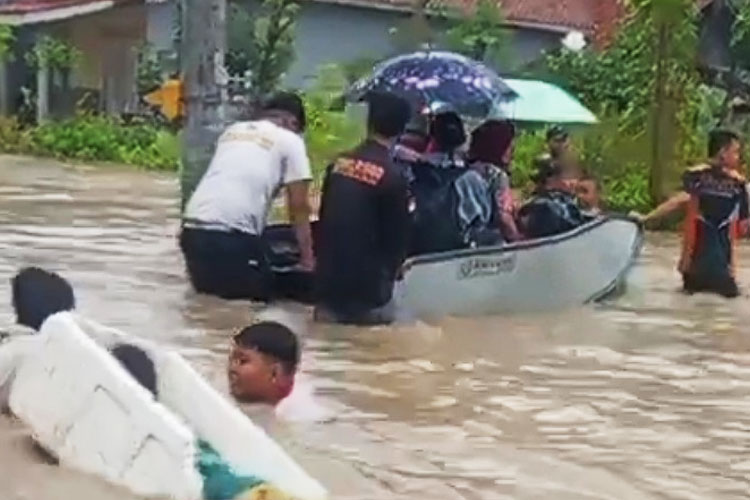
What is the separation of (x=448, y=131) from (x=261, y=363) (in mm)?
5562

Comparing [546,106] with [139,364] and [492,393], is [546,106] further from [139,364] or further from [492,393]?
[139,364]

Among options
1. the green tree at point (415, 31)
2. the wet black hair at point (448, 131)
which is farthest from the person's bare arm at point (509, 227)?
the green tree at point (415, 31)

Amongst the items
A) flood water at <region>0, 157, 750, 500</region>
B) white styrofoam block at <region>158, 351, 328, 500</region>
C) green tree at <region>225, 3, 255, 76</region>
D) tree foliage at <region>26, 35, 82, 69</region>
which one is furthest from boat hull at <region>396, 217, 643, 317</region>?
tree foliage at <region>26, 35, 82, 69</region>

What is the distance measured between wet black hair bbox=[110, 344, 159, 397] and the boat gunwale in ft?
14.4

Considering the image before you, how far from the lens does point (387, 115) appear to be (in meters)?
12.2

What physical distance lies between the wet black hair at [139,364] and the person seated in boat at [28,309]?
0.35 meters

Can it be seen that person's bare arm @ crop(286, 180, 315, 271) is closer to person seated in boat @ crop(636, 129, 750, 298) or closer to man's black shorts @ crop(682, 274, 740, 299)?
person seated in boat @ crop(636, 129, 750, 298)

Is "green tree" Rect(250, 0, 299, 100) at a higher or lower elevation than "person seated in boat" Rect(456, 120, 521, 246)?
lower

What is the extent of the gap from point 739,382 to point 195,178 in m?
6.12

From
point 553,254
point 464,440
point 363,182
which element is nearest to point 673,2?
point 553,254

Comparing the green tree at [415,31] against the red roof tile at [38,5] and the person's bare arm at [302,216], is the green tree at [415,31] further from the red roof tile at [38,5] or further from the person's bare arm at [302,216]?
the person's bare arm at [302,216]

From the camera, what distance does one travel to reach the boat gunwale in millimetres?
12891

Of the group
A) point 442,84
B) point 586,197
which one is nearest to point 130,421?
point 442,84

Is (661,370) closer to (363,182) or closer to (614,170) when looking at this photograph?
(363,182)
